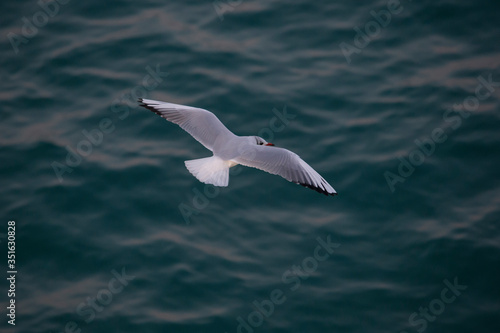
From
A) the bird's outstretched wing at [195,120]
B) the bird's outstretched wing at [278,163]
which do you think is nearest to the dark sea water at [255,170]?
the bird's outstretched wing at [195,120]

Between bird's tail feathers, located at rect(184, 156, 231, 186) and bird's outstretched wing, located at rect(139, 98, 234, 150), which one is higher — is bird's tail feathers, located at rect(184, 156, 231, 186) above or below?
below

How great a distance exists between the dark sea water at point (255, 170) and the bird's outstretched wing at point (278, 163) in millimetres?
1160

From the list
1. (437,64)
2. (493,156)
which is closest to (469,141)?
(493,156)

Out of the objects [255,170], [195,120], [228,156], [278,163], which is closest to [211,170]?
[228,156]

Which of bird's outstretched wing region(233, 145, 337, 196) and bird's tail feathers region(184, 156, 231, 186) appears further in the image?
bird's outstretched wing region(233, 145, 337, 196)

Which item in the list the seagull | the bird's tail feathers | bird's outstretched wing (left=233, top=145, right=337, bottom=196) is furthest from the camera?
bird's outstretched wing (left=233, top=145, right=337, bottom=196)

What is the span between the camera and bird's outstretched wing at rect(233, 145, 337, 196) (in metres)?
9.41

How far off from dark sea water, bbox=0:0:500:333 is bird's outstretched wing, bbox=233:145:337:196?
116cm

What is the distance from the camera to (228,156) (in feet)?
31.4

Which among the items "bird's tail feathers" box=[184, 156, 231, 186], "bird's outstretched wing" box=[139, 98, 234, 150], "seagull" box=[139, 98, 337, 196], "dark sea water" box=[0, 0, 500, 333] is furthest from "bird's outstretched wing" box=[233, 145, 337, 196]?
"dark sea water" box=[0, 0, 500, 333]

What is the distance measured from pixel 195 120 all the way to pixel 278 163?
56.5 inches

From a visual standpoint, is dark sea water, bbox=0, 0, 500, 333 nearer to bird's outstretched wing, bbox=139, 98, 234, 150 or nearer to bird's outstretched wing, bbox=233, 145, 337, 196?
bird's outstretched wing, bbox=139, 98, 234, 150

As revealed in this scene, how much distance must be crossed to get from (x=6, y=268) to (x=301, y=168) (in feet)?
13.5

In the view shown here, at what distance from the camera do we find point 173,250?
10070 millimetres
